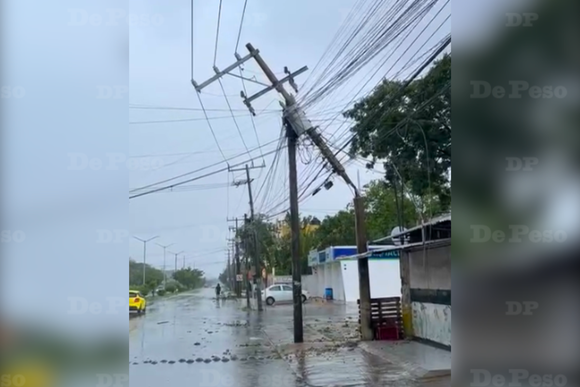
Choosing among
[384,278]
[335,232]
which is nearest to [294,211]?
[384,278]

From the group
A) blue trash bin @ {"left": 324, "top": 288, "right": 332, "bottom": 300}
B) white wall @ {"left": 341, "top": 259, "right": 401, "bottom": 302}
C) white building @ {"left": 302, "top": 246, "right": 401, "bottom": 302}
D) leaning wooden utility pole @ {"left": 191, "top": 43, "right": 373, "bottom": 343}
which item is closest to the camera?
leaning wooden utility pole @ {"left": 191, "top": 43, "right": 373, "bottom": 343}

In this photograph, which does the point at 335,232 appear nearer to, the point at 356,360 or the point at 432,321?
the point at 432,321

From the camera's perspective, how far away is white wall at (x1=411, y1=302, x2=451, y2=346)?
31.1ft

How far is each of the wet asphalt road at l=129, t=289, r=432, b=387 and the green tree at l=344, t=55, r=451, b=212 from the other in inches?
108

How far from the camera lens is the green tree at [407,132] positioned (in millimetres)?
8828

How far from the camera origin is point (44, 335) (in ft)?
10.2

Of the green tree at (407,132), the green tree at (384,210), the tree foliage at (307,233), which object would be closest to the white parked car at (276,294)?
the tree foliage at (307,233)

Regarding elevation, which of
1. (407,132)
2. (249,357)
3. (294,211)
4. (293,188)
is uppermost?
(407,132)

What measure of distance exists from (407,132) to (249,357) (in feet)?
15.2

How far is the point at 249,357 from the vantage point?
10.7 metres

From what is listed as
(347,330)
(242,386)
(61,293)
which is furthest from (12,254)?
(347,330)

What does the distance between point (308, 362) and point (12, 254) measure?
7344 millimetres

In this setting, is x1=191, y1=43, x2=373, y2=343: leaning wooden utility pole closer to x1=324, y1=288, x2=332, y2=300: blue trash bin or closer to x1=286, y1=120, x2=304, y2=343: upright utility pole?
x1=286, y1=120, x2=304, y2=343: upright utility pole

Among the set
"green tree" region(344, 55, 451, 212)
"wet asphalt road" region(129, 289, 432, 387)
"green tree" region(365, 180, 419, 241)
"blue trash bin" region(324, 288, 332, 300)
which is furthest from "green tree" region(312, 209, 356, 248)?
"green tree" region(344, 55, 451, 212)
